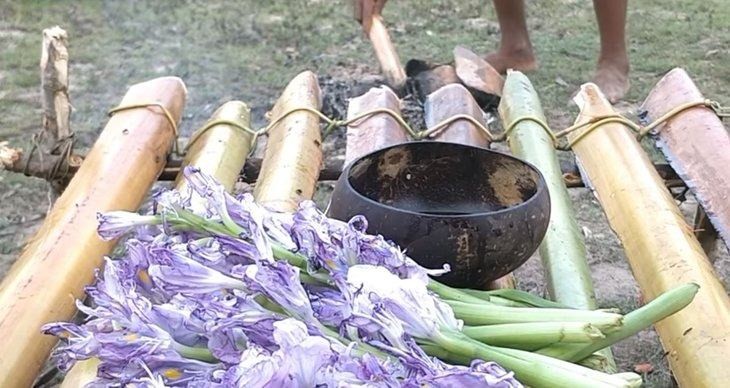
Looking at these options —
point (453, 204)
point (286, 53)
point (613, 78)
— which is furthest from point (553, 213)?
point (286, 53)

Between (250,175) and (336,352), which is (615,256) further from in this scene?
(336,352)

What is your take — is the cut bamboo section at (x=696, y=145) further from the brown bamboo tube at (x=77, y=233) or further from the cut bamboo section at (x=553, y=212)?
the brown bamboo tube at (x=77, y=233)

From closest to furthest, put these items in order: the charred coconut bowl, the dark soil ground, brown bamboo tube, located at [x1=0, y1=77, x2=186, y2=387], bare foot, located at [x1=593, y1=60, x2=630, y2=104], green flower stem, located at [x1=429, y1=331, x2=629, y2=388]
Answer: green flower stem, located at [x1=429, y1=331, x2=629, y2=388], the charred coconut bowl, brown bamboo tube, located at [x1=0, y1=77, x2=186, y2=387], the dark soil ground, bare foot, located at [x1=593, y1=60, x2=630, y2=104]

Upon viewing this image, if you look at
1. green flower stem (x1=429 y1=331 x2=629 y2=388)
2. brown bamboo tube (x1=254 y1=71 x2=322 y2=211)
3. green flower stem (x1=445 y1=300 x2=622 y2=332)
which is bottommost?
green flower stem (x1=429 y1=331 x2=629 y2=388)

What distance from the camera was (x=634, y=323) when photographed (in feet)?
3.47

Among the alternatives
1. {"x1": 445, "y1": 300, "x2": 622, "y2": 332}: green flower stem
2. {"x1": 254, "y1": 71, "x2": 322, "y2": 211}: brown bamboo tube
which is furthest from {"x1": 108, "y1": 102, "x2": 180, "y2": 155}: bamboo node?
{"x1": 445, "y1": 300, "x2": 622, "y2": 332}: green flower stem

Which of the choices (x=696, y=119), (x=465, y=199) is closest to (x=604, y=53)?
(x=696, y=119)

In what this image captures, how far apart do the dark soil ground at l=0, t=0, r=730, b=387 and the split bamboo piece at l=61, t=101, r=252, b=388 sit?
82 cm

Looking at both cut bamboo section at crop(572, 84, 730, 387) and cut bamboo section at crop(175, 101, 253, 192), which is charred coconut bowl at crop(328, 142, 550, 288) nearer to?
cut bamboo section at crop(572, 84, 730, 387)

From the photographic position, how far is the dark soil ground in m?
3.06

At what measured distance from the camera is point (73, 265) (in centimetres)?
151

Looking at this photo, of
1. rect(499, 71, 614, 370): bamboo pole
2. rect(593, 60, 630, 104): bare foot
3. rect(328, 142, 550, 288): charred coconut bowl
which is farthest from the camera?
rect(593, 60, 630, 104): bare foot

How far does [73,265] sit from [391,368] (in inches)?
29.6

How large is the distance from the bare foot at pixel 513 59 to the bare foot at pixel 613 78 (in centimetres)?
34
